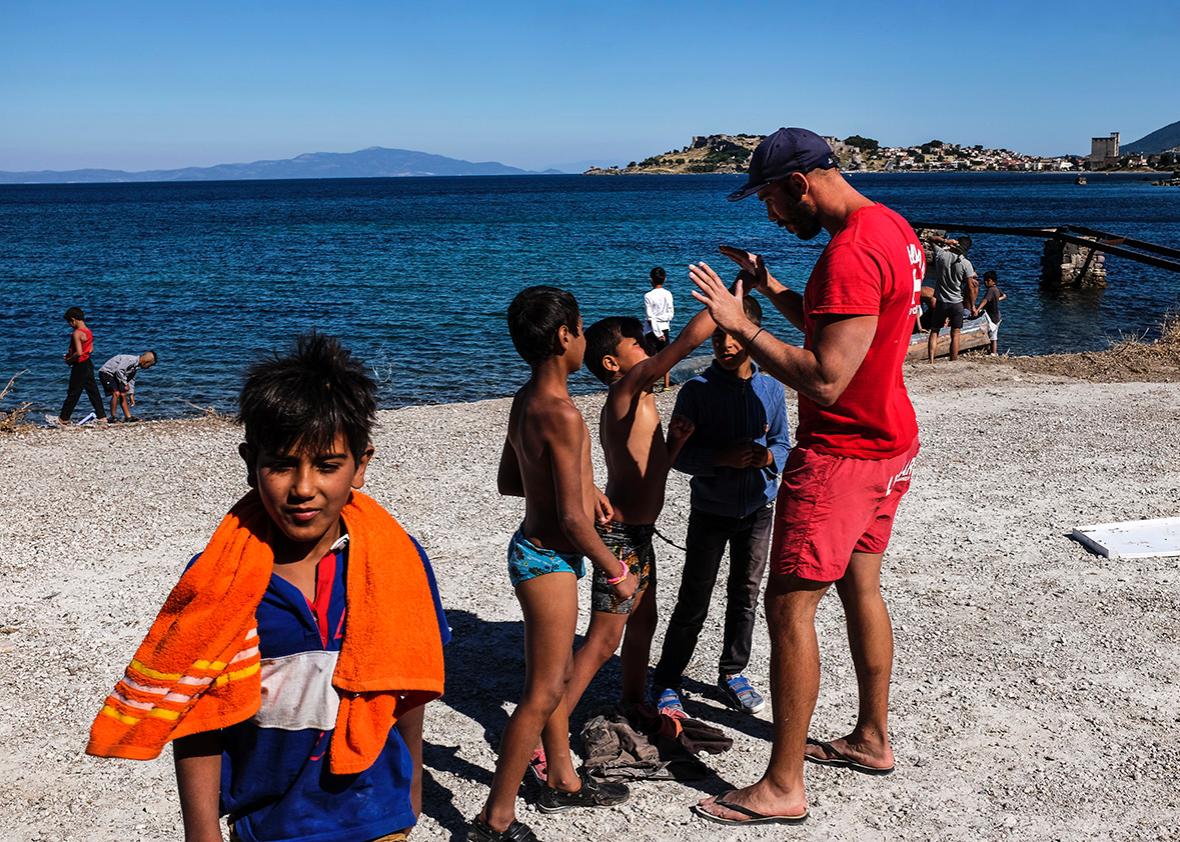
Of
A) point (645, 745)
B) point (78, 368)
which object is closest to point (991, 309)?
point (78, 368)

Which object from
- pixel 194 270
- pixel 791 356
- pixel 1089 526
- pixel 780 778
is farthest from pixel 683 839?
pixel 194 270

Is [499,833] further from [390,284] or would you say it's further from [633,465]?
[390,284]

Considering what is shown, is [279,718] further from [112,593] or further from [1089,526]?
[1089,526]

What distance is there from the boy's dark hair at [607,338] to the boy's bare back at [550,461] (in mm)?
492

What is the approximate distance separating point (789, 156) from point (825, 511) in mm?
1211

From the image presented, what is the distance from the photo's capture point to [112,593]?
6156 mm

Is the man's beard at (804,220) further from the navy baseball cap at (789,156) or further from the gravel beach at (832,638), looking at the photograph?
the gravel beach at (832,638)

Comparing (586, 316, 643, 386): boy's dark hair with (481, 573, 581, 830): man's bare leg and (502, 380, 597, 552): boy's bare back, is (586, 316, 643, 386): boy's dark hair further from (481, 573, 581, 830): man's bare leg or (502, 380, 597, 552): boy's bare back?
(481, 573, 581, 830): man's bare leg

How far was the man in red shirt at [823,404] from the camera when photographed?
3.47 meters

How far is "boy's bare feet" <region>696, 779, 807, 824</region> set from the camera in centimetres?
381

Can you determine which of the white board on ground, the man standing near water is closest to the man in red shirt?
the white board on ground

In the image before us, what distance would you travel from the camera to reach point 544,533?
3.58 metres

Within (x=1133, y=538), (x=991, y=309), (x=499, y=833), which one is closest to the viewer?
(x=499, y=833)

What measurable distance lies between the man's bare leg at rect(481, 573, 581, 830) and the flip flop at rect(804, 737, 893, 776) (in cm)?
129
